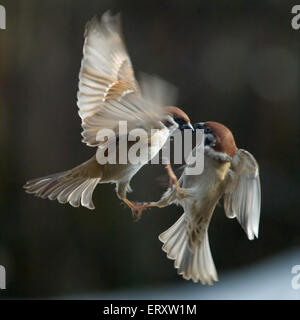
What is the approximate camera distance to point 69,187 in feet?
2.13

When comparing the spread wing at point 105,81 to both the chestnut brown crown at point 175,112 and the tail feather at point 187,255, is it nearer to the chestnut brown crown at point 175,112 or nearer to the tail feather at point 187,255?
the chestnut brown crown at point 175,112

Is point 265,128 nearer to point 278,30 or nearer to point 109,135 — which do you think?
point 278,30

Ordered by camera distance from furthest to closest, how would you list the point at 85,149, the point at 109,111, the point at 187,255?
the point at 85,149, the point at 187,255, the point at 109,111

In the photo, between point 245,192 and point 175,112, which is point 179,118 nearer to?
point 175,112

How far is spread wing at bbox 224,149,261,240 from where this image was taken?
0.63m

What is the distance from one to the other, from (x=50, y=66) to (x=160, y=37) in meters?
0.31

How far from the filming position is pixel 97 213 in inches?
62.1

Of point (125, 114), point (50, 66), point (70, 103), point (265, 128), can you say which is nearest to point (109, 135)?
point (125, 114)

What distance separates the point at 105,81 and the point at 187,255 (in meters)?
0.22

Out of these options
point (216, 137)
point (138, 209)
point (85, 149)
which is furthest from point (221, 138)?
point (85, 149)

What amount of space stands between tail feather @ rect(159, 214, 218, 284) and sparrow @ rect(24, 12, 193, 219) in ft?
0.26

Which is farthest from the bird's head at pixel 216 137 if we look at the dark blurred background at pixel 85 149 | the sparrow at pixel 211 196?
the dark blurred background at pixel 85 149

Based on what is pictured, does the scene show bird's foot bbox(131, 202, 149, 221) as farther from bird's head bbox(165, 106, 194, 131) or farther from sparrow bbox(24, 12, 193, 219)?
bird's head bbox(165, 106, 194, 131)

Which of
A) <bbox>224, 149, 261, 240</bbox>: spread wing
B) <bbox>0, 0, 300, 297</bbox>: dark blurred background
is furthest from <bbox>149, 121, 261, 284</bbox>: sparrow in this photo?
<bbox>0, 0, 300, 297</bbox>: dark blurred background
